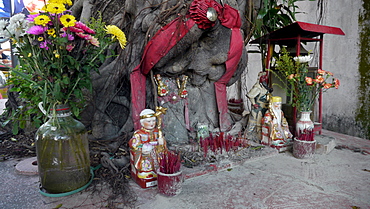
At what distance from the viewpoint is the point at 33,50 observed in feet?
7.27

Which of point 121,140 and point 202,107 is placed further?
point 202,107

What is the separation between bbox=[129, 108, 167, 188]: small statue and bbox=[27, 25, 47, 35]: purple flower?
1.18 m

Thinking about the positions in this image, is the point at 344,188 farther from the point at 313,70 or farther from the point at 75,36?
the point at 75,36

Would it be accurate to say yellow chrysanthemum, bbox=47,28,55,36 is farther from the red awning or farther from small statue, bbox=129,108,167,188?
the red awning

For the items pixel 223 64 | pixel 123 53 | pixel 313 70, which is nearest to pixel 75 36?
pixel 123 53

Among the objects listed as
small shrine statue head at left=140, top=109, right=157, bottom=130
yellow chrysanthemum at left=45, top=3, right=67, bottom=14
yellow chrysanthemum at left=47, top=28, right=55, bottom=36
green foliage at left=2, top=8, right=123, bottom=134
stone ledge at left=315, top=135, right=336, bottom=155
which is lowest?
stone ledge at left=315, top=135, right=336, bottom=155

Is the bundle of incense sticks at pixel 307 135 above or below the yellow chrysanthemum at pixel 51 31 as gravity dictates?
below

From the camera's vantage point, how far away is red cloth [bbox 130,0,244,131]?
130 inches

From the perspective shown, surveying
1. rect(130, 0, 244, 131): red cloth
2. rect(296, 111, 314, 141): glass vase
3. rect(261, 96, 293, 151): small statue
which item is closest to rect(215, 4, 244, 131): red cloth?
rect(130, 0, 244, 131): red cloth

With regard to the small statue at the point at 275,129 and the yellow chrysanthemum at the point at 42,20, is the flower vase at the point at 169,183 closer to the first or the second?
the yellow chrysanthemum at the point at 42,20

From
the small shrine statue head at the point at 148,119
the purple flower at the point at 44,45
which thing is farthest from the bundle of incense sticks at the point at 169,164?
the purple flower at the point at 44,45

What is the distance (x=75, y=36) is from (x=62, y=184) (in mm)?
1431

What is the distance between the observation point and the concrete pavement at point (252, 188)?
2.33 m

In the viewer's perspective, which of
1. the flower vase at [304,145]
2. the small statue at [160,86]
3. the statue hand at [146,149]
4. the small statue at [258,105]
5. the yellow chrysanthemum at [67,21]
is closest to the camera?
the yellow chrysanthemum at [67,21]
